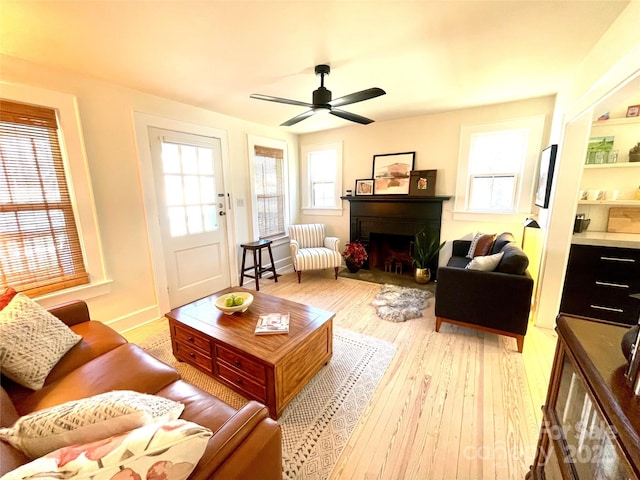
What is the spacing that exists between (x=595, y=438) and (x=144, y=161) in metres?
3.41

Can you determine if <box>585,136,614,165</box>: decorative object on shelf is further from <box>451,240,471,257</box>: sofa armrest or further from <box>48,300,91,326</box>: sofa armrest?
<box>48,300,91,326</box>: sofa armrest

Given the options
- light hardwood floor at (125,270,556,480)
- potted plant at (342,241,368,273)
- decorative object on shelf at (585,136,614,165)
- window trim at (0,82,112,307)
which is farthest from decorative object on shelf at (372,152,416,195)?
window trim at (0,82,112,307)

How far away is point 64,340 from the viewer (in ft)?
4.89

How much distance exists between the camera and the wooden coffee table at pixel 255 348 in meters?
1.53

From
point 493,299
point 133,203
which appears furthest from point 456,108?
point 133,203

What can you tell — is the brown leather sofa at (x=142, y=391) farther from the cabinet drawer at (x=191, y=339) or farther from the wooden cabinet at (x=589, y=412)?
the wooden cabinet at (x=589, y=412)

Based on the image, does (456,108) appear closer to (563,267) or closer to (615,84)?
(615,84)

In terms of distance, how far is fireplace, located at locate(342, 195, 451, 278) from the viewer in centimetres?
366

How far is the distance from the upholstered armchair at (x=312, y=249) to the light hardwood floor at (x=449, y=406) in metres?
1.27

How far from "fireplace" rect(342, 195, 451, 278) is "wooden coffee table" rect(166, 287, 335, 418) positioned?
2.38 metres

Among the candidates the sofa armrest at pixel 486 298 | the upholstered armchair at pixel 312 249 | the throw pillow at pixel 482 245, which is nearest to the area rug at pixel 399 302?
the sofa armrest at pixel 486 298

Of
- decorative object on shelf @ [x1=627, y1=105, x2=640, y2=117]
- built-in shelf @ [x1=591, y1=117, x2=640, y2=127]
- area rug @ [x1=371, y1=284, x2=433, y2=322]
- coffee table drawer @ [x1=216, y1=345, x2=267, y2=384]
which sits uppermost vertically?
decorative object on shelf @ [x1=627, y1=105, x2=640, y2=117]

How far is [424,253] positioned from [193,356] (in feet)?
9.98

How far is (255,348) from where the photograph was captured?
1559mm
